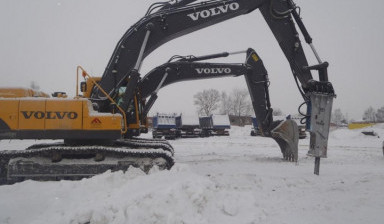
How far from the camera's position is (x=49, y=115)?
6.22 metres

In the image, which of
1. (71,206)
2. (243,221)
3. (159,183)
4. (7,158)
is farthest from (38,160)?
(243,221)

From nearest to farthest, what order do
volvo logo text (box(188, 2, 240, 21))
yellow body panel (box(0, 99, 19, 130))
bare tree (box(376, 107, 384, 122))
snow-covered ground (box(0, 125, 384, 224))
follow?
1. snow-covered ground (box(0, 125, 384, 224))
2. yellow body panel (box(0, 99, 19, 130))
3. volvo logo text (box(188, 2, 240, 21))
4. bare tree (box(376, 107, 384, 122))

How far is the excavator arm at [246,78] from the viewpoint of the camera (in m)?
8.91

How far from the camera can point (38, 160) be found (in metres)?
6.37

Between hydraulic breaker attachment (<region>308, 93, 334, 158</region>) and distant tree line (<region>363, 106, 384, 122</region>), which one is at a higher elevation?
distant tree line (<region>363, 106, 384, 122</region>)

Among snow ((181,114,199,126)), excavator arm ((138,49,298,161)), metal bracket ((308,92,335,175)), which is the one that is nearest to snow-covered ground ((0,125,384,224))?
metal bracket ((308,92,335,175))

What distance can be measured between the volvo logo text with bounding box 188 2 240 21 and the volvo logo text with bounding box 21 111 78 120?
3550 millimetres

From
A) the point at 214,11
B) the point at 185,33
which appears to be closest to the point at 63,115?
the point at 185,33

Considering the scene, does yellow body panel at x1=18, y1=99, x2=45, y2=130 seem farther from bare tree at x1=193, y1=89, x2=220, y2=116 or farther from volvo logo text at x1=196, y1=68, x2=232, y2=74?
bare tree at x1=193, y1=89, x2=220, y2=116

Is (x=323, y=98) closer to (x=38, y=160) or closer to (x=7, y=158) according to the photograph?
(x=38, y=160)

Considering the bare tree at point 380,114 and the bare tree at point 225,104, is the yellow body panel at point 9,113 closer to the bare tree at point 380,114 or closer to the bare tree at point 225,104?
the bare tree at point 225,104

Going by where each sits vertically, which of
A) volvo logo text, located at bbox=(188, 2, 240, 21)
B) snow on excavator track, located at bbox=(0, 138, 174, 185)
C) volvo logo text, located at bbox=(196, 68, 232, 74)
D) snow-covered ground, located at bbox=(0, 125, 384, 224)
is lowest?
snow-covered ground, located at bbox=(0, 125, 384, 224)

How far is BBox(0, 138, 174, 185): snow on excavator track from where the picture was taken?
6266 millimetres

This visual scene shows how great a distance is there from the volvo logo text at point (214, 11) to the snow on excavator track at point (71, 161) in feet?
11.0
